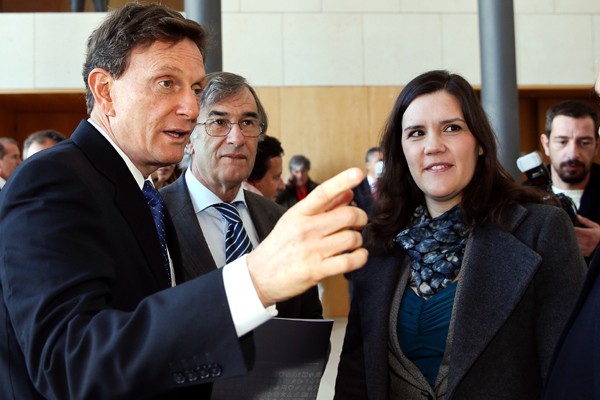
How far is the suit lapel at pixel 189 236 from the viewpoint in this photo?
204 cm

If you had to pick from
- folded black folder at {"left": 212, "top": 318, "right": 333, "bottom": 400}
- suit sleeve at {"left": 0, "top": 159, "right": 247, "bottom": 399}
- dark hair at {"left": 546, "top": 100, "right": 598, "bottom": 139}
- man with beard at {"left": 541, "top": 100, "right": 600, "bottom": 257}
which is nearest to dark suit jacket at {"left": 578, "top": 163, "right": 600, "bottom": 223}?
man with beard at {"left": 541, "top": 100, "right": 600, "bottom": 257}

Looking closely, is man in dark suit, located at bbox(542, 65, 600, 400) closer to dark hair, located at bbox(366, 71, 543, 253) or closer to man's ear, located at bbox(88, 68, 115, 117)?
dark hair, located at bbox(366, 71, 543, 253)

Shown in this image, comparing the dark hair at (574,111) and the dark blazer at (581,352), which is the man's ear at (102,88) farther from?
the dark hair at (574,111)

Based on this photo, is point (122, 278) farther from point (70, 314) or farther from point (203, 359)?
point (203, 359)

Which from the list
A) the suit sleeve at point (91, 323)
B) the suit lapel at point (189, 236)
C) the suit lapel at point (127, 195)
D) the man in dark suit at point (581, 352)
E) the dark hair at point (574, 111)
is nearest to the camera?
the suit sleeve at point (91, 323)

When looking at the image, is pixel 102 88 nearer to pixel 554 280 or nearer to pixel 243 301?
pixel 243 301

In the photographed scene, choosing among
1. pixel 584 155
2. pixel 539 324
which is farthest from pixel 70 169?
pixel 584 155

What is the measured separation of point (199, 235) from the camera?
212 centimetres

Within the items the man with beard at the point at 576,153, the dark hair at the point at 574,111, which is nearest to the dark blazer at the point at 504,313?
the man with beard at the point at 576,153

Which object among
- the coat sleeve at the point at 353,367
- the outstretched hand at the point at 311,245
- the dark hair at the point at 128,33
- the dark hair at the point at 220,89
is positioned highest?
the dark hair at the point at 220,89

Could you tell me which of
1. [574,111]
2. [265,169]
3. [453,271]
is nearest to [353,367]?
[453,271]

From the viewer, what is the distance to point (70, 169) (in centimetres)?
115

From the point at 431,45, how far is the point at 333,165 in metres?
2.09

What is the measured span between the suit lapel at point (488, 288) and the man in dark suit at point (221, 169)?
2.39 ft
